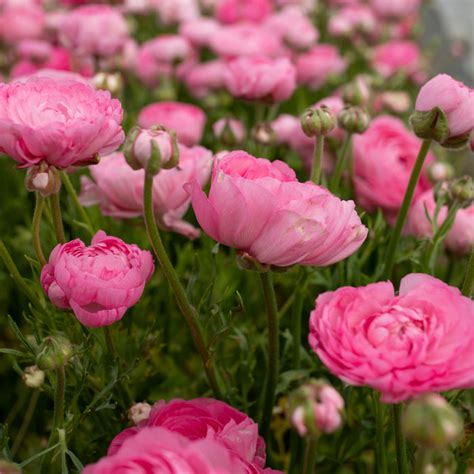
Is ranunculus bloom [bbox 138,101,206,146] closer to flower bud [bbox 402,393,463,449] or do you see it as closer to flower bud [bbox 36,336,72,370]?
flower bud [bbox 36,336,72,370]

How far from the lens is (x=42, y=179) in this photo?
46cm

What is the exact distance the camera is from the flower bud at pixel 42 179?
460mm

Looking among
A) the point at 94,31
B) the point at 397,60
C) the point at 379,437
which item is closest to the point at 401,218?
the point at 379,437

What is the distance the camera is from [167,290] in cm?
73

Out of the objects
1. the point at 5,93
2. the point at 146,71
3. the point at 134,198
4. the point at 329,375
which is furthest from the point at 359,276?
the point at 146,71

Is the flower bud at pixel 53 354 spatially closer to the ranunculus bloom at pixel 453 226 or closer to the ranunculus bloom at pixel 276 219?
the ranunculus bloom at pixel 276 219

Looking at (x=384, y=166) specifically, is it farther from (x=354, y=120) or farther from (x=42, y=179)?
(x=42, y=179)

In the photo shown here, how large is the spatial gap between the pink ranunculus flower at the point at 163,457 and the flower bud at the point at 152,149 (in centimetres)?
15

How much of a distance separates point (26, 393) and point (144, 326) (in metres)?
0.18

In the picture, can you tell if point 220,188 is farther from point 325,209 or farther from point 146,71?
point 146,71

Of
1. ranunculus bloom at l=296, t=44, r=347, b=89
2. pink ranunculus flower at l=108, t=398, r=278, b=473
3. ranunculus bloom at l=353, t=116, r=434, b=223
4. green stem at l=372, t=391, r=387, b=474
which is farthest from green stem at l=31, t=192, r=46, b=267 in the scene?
ranunculus bloom at l=296, t=44, r=347, b=89

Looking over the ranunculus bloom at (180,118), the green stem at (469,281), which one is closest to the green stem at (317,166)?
the green stem at (469,281)

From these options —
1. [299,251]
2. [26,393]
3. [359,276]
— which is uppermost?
[299,251]

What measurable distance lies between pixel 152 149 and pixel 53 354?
122 mm
